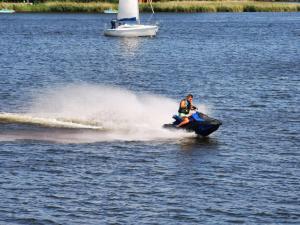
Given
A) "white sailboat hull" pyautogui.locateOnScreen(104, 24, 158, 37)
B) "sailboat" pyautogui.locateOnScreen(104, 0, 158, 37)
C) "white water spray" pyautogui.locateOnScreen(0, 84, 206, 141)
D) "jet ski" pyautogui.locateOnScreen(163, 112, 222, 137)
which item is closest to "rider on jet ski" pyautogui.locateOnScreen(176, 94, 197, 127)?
"jet ski" pyautogui.locateOnScreen(163, 112, 222, 137)

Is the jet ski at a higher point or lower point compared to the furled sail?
lower

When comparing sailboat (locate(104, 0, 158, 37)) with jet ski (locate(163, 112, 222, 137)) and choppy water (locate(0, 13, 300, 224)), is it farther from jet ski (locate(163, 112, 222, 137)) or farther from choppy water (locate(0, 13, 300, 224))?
jet ski (locate(163, 112, 222, 137))

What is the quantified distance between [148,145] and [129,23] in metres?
80.1

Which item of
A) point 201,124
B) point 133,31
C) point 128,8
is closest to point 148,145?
point 201,124

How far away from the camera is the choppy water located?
112 feet

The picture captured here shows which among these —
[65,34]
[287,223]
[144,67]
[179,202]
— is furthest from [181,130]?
[65,34]

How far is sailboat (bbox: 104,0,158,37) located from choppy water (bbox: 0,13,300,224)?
23.1 m

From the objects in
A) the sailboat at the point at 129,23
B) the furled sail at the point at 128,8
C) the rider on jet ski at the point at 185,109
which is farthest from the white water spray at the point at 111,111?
the sailboat at the point at 129,23

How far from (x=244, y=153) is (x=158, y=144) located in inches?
175

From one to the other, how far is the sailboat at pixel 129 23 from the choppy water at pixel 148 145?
75.6 ft

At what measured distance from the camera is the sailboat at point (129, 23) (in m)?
120

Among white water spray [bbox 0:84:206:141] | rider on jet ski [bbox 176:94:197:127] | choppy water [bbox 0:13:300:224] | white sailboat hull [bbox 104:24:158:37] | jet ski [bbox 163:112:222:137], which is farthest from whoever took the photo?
white sailboat hull [bbox 104:24:158:37]

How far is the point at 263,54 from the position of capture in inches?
4168

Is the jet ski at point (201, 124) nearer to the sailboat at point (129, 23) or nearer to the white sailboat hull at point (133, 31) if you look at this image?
the sailboat at point (129, 23)
